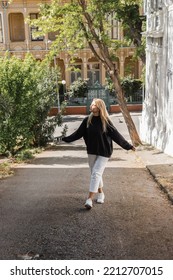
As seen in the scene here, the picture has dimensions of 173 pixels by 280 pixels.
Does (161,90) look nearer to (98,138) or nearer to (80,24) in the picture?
(80,24)

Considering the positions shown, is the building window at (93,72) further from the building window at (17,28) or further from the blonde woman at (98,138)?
the blonde woman at (98,138)

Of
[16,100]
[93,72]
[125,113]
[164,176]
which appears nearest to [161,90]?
[125,113]

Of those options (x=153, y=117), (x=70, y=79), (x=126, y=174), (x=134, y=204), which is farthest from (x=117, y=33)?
(x=134, y=204)

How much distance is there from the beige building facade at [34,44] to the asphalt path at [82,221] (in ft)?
111

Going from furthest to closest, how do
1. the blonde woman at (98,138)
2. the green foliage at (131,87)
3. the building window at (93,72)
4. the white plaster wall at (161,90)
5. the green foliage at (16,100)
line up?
the building window at (93,72), the green foliage at (131,87), the green foliage at (16,100), the white plaster wall at (161,90), the blonde woman at (98,138)

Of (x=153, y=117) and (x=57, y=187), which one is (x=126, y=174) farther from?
(x=153, y=117)

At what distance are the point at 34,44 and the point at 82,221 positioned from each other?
3800 cm

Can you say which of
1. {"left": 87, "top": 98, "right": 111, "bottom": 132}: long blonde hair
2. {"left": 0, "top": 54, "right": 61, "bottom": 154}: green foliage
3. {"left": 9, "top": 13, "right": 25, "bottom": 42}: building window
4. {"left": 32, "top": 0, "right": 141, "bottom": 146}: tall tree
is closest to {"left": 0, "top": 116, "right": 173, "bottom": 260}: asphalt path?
{"left": 87, "top": 98, "right": 111, "bottom": 132}: long blonde hair

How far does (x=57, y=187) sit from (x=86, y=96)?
30.0 meters

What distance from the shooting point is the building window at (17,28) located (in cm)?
4100

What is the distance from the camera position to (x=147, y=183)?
7.79 metres

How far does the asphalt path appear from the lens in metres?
4.34

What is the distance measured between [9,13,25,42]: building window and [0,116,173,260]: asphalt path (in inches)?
1413

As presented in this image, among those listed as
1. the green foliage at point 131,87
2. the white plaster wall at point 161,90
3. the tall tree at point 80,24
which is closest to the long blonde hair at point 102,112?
the white plaster wall at point 161,90
